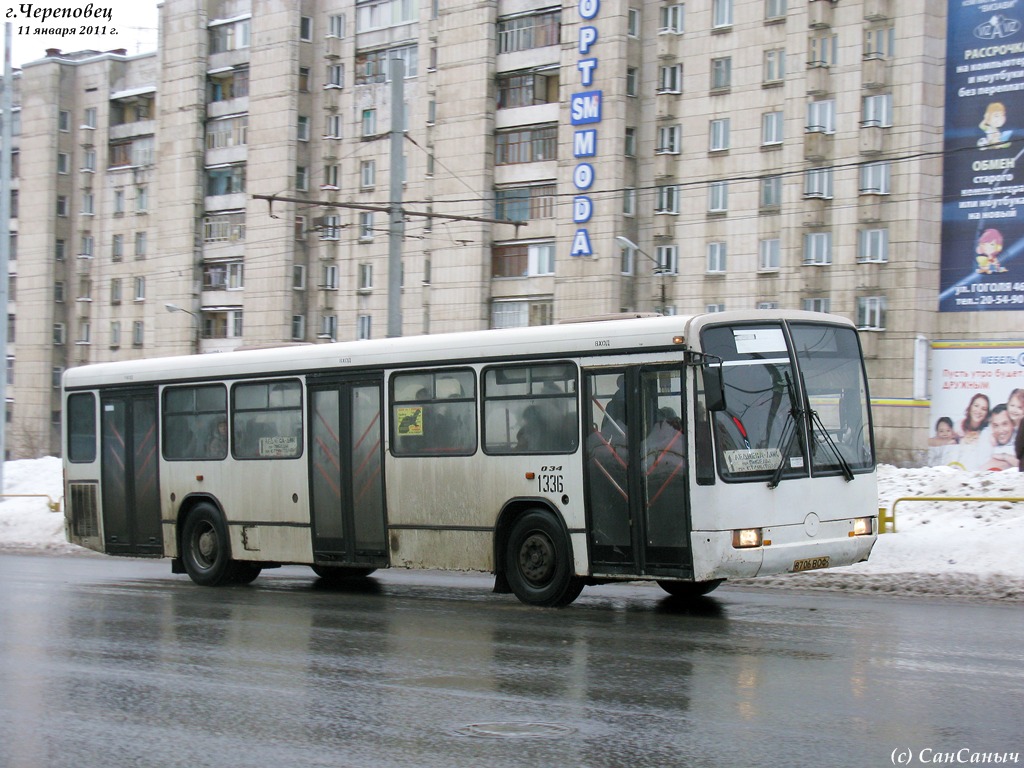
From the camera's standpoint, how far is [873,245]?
50.9m

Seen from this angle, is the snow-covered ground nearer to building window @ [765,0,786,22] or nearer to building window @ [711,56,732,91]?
building window @ [765,0,786,22]

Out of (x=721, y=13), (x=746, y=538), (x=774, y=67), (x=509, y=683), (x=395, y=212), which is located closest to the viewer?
(x=509, y=683)

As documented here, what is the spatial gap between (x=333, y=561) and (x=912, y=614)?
6467mm

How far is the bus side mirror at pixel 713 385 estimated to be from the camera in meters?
12.8

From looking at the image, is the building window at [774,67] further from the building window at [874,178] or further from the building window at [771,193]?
the building window at [874,178]

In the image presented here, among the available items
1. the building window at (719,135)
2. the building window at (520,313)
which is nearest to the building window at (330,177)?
the building window at (520,313)

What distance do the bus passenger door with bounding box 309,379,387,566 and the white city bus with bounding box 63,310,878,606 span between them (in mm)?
22

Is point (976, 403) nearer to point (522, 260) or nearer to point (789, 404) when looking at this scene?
point (522, 260)

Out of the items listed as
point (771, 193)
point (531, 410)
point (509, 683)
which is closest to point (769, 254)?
point (771, 193)

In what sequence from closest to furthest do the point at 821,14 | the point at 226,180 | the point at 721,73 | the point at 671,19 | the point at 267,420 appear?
the point at 267,420 < the point at 821,14 < the point at 721,73 < the point at 671,19 < the point at 226,180

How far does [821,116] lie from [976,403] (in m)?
11.5

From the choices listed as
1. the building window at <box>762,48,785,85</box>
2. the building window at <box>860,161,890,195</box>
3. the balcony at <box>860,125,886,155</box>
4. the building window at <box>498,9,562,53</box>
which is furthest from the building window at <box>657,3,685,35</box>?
the building window at <box>860,161,890,195</box>

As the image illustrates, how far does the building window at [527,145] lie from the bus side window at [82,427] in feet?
133

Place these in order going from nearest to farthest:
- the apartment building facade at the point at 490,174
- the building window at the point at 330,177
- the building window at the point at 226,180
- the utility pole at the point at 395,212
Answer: the utility pole at the point at 395,212, the apartment building facade at the point at 490,174, the building window at the point at 330,177, the building window at the point at 226,180
